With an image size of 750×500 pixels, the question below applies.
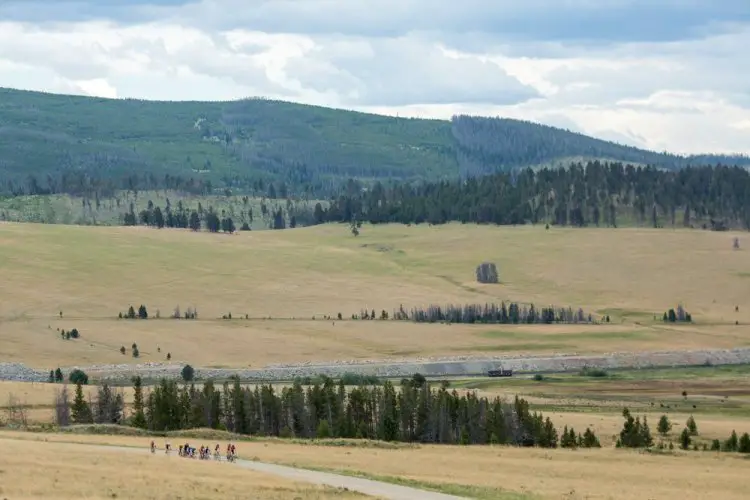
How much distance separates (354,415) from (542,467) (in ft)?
85.4

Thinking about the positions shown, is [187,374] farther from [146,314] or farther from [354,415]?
[146,314]

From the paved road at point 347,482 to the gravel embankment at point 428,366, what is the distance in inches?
2944

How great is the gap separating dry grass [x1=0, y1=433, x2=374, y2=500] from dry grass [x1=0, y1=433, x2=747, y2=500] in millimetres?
7821

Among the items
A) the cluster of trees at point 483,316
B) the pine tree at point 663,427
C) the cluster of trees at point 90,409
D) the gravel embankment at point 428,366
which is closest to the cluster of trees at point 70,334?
the gravel embankment at point 428,366

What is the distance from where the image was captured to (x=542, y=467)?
72.9 meters

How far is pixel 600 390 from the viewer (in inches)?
5261

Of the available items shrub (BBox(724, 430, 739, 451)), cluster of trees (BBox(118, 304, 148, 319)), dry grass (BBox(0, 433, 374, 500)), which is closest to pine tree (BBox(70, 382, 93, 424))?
dry grass (BBox(0, 433, 374, 500))

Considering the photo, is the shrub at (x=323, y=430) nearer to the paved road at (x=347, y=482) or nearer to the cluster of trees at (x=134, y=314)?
the paved road at (x=347, y=482)

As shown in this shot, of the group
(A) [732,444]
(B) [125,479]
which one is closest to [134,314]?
(A) [732,444]

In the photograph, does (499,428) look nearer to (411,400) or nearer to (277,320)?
(411,400)

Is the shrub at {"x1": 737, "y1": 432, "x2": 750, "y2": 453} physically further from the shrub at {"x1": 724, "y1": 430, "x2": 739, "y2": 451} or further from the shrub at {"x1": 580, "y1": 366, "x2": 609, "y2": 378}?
the shrub at {"x1": 580, "y1": 366, "x2": 609, "y2": 378}

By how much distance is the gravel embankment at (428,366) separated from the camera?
147 m

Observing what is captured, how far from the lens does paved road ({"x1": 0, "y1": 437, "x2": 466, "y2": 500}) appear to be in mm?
58000

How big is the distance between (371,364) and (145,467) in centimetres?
9665
